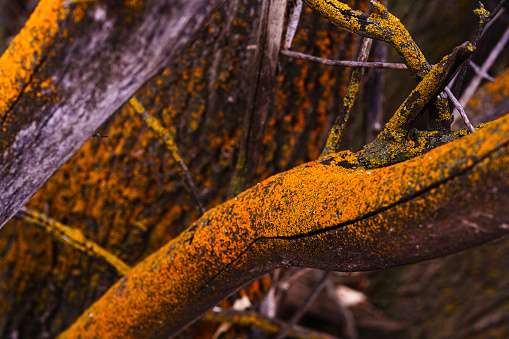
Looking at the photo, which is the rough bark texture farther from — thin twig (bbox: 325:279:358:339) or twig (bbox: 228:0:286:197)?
thin twig (bbox: 325:279:358:339)

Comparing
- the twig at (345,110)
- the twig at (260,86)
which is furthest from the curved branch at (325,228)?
the twig at (260,86)

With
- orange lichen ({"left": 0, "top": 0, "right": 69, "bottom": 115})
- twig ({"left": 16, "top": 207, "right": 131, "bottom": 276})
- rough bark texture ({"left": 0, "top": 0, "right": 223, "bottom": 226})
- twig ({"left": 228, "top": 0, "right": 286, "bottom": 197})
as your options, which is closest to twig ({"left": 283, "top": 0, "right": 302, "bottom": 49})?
twig ({"left": 228, "top": 0, "right": 286, "bottom": 197})

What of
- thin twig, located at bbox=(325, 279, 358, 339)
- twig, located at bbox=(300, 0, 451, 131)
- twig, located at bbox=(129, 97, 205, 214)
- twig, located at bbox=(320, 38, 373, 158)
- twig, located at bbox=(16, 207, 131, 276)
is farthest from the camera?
thin twig, located at bbox=(325, 279, 358, 339)

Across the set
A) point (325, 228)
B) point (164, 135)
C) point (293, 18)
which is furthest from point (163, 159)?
point (325, 228)

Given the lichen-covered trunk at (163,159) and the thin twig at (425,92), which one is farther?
the lichen-covered trunk at (163,159)

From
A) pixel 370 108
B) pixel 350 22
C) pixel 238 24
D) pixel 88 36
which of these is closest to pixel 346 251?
pixel 350 22

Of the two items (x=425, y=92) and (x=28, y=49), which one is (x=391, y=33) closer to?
(x=425, y=92)

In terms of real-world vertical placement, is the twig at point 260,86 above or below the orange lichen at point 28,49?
above

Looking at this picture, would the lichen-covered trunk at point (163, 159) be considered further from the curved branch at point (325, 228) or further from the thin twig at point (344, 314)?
the thin twig at point (344, 314)
